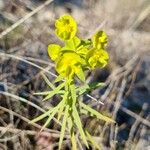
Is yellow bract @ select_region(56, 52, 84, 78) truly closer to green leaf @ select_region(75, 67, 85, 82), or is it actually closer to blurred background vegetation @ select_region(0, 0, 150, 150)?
green leaf @ select_region(75, 67, 85, 82)

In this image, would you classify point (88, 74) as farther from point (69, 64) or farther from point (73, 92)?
point (69, 64)

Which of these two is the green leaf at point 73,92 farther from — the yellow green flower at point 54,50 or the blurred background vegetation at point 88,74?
the blurred background vegetation at point 88,74

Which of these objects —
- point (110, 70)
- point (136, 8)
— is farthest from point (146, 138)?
point (136, 8)

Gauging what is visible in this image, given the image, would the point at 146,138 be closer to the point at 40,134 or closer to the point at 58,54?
the point at 40,134

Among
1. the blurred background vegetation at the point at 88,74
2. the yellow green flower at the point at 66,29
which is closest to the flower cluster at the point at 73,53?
the yellow green flower at the point at 66,29

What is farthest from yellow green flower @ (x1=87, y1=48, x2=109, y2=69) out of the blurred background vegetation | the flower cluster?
the blurred background vegetation
